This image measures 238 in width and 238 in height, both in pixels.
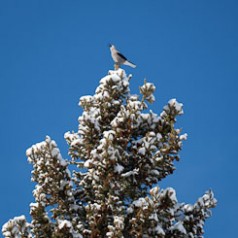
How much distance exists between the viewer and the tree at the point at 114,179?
15195 mm

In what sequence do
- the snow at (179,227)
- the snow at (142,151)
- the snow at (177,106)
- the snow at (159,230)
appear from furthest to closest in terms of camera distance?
the snow at (177,106)
the snow at (142,151)
the snow at (179,227)
the snow at (159,230)

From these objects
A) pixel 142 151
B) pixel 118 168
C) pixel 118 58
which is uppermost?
pixel 118 58

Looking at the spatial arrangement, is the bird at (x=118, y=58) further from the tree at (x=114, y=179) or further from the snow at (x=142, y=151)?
the snow at (x=142, y=151)

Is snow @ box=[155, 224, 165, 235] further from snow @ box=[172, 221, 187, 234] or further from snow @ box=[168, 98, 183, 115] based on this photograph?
snow @ box=[168, 98, 183, 115]

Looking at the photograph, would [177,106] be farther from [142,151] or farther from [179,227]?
[179,227]

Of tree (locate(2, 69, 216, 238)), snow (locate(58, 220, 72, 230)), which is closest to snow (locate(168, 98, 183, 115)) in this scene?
tree (locate(2, 69, 216, 238))

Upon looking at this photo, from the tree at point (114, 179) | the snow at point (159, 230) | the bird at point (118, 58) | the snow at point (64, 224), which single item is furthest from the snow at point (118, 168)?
the bird at point (118, 58)

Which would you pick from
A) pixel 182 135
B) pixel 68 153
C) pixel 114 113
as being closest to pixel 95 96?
pixel 114 113

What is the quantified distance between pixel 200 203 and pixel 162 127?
9.46 ft

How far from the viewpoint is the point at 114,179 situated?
15.8 m

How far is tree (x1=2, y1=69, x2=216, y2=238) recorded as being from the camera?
15.2m

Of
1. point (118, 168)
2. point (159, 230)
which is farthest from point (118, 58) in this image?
point (159, 230)

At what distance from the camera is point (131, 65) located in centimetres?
2064

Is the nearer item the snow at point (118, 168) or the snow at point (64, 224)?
the snow at point (64, 224)
